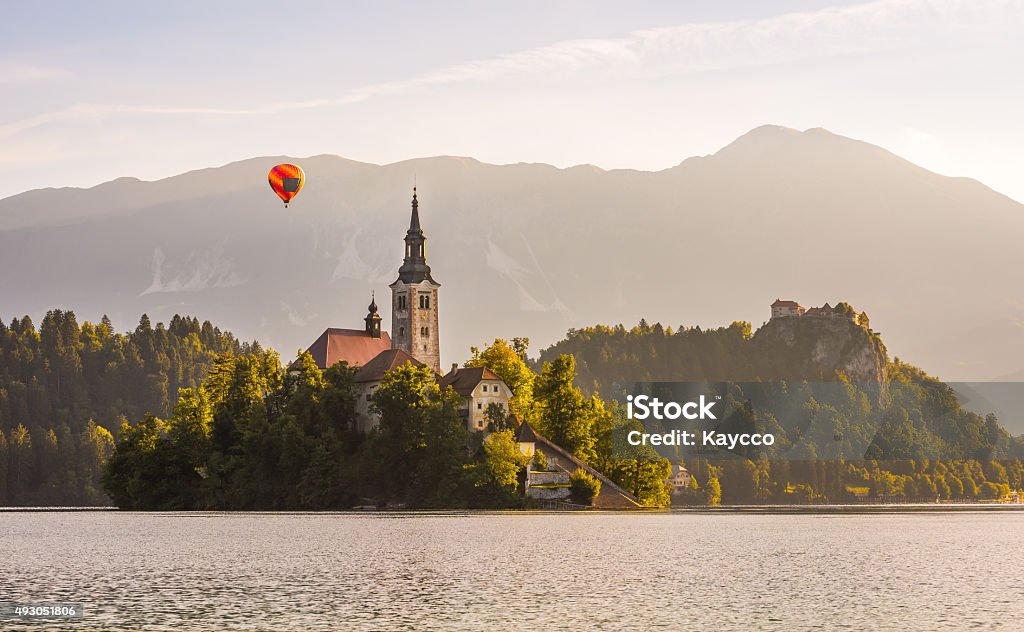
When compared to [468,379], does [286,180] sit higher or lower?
higher

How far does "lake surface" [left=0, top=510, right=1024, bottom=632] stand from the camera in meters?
45.2

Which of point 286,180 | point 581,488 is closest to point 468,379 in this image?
point 581,488

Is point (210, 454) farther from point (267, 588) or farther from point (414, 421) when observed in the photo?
point (267, 588)

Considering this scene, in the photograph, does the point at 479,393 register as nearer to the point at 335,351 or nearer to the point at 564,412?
the point at 564,412

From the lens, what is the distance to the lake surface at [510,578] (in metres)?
45.2

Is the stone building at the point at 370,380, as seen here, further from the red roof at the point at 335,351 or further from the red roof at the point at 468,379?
the red roof at the point at 335,351

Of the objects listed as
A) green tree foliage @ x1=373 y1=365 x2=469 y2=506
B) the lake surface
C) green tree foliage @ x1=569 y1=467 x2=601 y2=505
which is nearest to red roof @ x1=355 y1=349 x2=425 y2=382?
green tree foliage @ x1=373 y1=365 x2=469 y2=506

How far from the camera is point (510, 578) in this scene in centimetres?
6147

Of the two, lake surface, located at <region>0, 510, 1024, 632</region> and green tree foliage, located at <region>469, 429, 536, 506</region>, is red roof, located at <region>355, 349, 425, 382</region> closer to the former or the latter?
green tree foliage, located at <region>469, 429, 536, 506</region>

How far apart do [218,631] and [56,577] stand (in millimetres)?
22560

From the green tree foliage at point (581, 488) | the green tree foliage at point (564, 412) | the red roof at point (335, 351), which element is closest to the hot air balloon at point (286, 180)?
the red roof at point (335, 351)

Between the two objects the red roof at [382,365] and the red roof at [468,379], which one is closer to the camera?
the red roof at [468,379]

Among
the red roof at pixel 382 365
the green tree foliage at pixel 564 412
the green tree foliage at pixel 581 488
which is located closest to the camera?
the green tree foliage at pixel 581 488

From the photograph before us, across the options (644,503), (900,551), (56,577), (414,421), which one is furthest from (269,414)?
(56,577)
